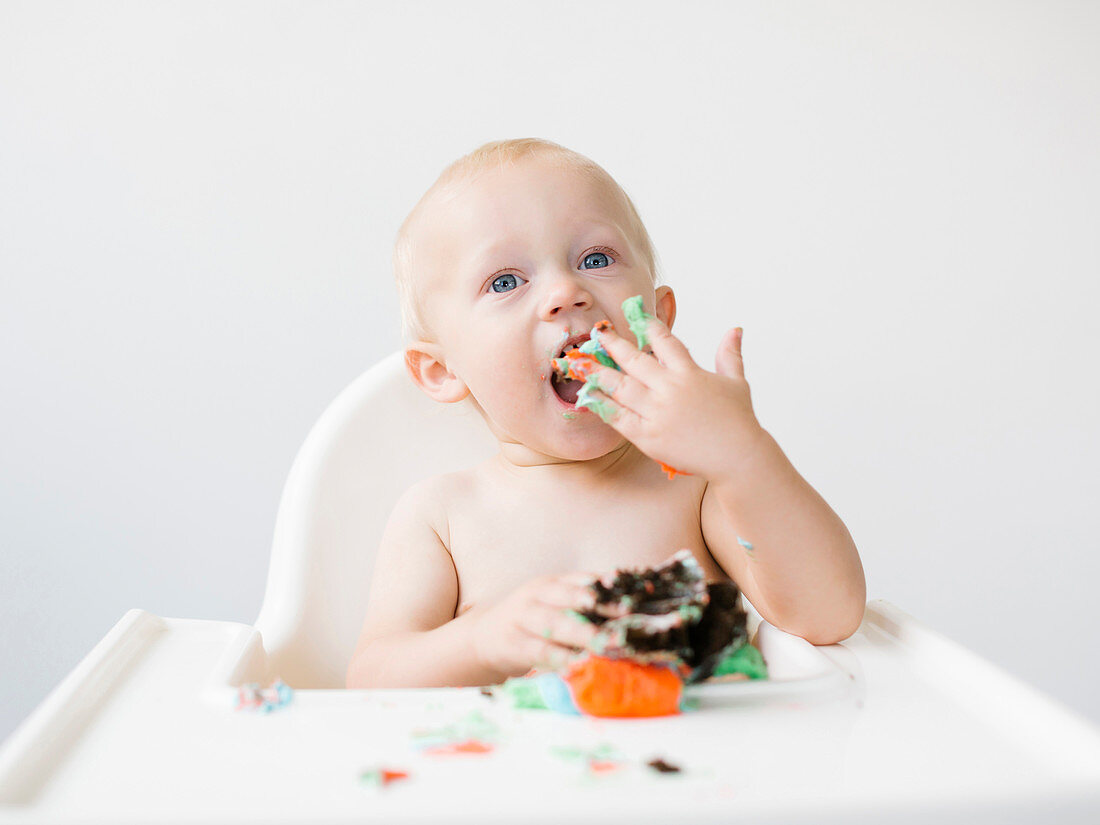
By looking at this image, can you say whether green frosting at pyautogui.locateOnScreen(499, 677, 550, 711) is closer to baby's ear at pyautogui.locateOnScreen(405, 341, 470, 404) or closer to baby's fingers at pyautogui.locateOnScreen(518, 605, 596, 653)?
baby's fingers at pyautogui.locateOnScreen(518, 605, 596, 653)

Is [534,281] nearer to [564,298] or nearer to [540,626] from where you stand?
[564,298]

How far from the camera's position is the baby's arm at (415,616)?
29.7 inches

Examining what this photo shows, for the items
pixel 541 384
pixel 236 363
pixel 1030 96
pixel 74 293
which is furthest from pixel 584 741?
pixel 1030 96

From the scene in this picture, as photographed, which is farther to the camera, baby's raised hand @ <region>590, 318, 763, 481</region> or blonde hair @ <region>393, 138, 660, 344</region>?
blonde hair @ <region>393, 138, 660, 344</region>

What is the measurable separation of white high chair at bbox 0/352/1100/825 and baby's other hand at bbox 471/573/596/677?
6 cm

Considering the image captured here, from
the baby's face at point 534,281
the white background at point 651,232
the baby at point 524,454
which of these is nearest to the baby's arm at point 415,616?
the baby at point 524,454

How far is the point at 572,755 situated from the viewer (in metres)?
0.52

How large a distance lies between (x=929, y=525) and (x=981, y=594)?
159 millimetres

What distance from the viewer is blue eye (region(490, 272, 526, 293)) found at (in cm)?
89

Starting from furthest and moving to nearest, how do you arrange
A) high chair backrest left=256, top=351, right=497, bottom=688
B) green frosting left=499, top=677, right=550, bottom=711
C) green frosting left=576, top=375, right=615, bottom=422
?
high chair backrest left=256, top=351, right=497, bottom=688 → green frosting left=576, top=375, right=615, bottom=422 → green frosting left=499, top=677, right=550, bottom=711

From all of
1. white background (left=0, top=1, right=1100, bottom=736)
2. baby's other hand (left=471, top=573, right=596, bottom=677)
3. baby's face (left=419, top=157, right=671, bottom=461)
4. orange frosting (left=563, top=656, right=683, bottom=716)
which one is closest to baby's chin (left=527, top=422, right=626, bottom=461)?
baby's face (left=419, top=157, right=671, bottom=461)

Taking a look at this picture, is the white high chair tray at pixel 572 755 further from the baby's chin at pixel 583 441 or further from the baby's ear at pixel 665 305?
the baby's ear at pixel 665 305

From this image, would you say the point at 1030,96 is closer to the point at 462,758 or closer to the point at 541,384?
the point at 541,384

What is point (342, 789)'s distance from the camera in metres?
0.49
